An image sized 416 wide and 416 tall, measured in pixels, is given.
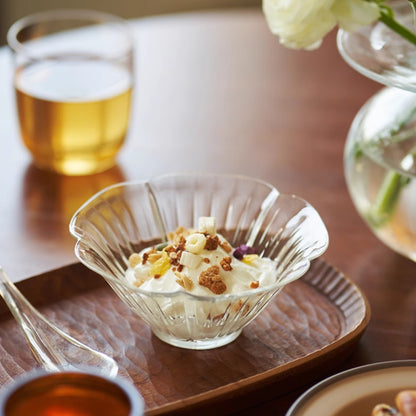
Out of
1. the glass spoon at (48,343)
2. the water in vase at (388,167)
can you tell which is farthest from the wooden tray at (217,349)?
the water in vase at (388,167)

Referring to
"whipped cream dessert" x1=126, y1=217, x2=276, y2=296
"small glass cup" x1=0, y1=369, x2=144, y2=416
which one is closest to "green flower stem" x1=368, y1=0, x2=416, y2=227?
"whipped cream dessert" x1=126, y1=217, x2=276, y2=296

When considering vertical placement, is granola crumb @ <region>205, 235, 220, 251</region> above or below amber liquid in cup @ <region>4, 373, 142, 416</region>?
below

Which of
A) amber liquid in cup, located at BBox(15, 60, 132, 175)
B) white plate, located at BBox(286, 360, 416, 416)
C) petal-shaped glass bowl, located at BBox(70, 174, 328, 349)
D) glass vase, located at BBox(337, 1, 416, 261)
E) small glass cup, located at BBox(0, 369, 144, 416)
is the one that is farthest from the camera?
amber liquid in cup, located at BBox(15, 60, 132, 175)

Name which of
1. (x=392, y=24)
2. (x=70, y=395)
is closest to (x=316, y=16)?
(x=392, y=24)

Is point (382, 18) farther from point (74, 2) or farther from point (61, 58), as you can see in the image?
point (74, 2)

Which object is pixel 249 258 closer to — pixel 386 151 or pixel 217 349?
pixel 217 349

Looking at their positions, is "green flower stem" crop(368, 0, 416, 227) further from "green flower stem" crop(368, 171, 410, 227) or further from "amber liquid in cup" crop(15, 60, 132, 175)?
"amber liquid in cup" crop(15, 60, 132, 175)
